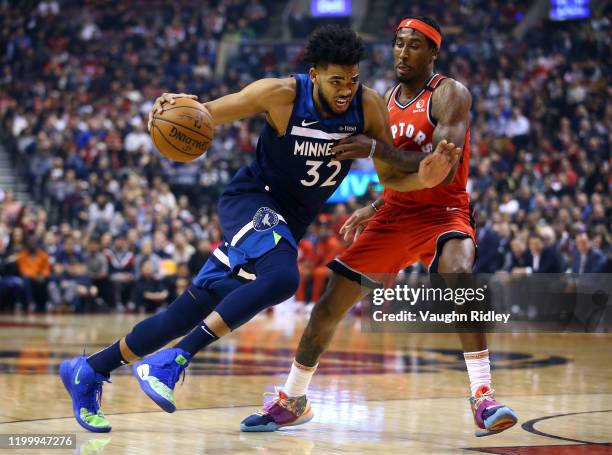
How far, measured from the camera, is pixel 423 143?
A: 5.23 m

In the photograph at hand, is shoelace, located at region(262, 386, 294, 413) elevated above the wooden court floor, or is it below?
above

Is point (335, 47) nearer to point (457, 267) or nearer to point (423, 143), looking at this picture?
point (423, 143)

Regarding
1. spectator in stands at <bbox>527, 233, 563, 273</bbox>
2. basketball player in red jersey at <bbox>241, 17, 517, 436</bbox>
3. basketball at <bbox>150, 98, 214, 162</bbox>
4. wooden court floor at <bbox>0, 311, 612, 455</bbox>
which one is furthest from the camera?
spectator in stands at <bbox>527, 233, 563, 273</bbox>

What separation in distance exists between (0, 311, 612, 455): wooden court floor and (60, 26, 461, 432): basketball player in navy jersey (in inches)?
14.0

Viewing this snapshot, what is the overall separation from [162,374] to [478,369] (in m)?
1.52

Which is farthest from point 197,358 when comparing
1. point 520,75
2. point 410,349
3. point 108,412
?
point 520,75

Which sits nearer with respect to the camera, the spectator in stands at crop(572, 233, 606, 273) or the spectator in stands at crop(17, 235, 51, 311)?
the spectator in stands at crop(572, 233, 606, 273)

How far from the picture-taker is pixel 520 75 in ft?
66.0

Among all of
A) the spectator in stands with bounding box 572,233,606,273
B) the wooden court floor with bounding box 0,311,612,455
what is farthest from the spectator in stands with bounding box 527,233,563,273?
the wooden court floor with bounding box 0,311,612,455

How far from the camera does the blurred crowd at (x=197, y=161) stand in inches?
615

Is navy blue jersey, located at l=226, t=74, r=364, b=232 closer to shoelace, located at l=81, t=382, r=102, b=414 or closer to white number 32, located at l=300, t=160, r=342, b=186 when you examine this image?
white number 32, located at l=300, t=160, r=342, b=186

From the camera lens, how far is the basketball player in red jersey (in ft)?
16.4

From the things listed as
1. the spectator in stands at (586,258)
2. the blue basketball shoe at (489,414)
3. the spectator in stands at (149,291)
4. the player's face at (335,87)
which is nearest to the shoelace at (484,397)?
the blue basketball shoe at (489,414)

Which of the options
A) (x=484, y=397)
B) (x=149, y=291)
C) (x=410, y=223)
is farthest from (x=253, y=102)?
(x=149, y=291)
